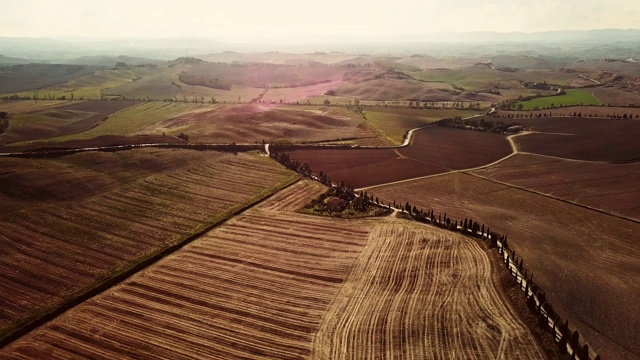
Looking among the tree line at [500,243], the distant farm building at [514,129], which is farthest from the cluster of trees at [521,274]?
the distant farm building at [514,129]

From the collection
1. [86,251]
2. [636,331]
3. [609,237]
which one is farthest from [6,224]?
[609,237]

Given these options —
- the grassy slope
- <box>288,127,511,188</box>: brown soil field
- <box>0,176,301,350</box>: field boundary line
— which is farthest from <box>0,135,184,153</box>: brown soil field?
the grassy slope

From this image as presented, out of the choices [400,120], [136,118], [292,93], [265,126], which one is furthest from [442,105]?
[136,118]

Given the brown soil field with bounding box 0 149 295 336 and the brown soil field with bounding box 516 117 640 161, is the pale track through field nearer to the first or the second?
the brown soil field with bounding box 0 149 295 336

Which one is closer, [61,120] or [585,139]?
[585,139]

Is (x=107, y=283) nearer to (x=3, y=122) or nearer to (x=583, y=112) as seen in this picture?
(x=3, y=122)

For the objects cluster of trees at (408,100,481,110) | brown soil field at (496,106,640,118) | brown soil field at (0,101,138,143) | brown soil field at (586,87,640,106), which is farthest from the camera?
cluster of trees at (408,100,481,110)

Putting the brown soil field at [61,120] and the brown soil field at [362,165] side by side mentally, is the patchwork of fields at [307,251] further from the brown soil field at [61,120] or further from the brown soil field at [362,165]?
the brown soil field at [61,120]
